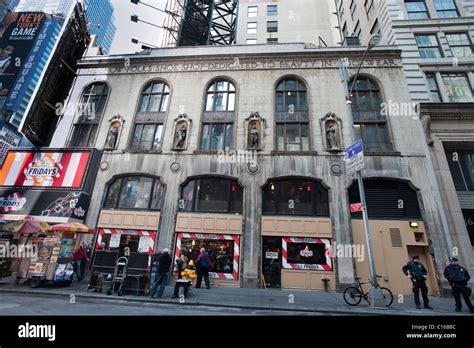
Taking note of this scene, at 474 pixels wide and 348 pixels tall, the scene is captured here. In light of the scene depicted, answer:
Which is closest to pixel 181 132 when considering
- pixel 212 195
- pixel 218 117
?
pixel 218 117

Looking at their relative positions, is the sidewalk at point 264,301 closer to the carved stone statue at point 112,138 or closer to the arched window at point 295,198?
the arched window at point 295,198

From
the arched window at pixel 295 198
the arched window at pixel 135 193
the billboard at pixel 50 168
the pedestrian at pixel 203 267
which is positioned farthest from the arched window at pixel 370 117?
the billboard at pixel 50 168

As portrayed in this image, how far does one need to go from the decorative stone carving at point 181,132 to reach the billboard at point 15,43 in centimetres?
1503

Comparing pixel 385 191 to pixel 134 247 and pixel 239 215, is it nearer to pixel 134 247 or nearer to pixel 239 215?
pixel 239 215

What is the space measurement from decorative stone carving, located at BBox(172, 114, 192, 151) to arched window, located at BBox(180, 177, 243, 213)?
9.72 feet

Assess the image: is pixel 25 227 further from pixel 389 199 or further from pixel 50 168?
pixel 389 199

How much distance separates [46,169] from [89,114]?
231 inches

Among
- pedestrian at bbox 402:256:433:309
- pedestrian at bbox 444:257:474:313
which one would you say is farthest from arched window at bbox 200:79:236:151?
→ pedestrian at bbox 444:257:474:313

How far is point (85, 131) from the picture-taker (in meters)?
19.2

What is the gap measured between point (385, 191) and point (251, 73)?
13.7 meters

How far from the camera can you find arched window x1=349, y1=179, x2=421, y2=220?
1426 centimetres

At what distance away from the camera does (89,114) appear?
64.3 ft

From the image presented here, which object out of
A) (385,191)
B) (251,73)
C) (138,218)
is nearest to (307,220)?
(385,191)

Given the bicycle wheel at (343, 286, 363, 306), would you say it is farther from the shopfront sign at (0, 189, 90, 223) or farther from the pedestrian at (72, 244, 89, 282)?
the shopfront sign at (0, 189, 90, 223)
